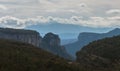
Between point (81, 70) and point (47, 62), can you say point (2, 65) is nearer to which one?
point (47, 62)

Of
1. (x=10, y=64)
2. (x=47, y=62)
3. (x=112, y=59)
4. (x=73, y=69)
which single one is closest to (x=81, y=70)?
(x=73, y=69)

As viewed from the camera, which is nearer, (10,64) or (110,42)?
(10,64)

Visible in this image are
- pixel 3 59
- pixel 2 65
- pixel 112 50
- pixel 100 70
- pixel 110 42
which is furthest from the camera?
pixel 110 42

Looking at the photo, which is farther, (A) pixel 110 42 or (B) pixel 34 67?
(A) pixel 110 42

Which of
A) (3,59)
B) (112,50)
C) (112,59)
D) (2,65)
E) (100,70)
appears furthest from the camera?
(112,50)

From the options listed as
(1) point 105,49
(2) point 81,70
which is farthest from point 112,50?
(2) point 81,70

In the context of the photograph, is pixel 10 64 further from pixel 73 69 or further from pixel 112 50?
pixel 112 50

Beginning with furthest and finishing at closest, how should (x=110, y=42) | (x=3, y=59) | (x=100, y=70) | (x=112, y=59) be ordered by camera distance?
(x=110, y=42) → (x=112, y=59) → (x=100, y=70) → (x=3, y=59)

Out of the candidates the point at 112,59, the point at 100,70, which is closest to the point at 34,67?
the point at 100,70

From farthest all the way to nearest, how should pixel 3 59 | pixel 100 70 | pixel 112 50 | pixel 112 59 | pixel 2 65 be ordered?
pixel 112 50 → pixel 112 59 → pixel 100 70 → pixel 3 59 → pixel 2 65
